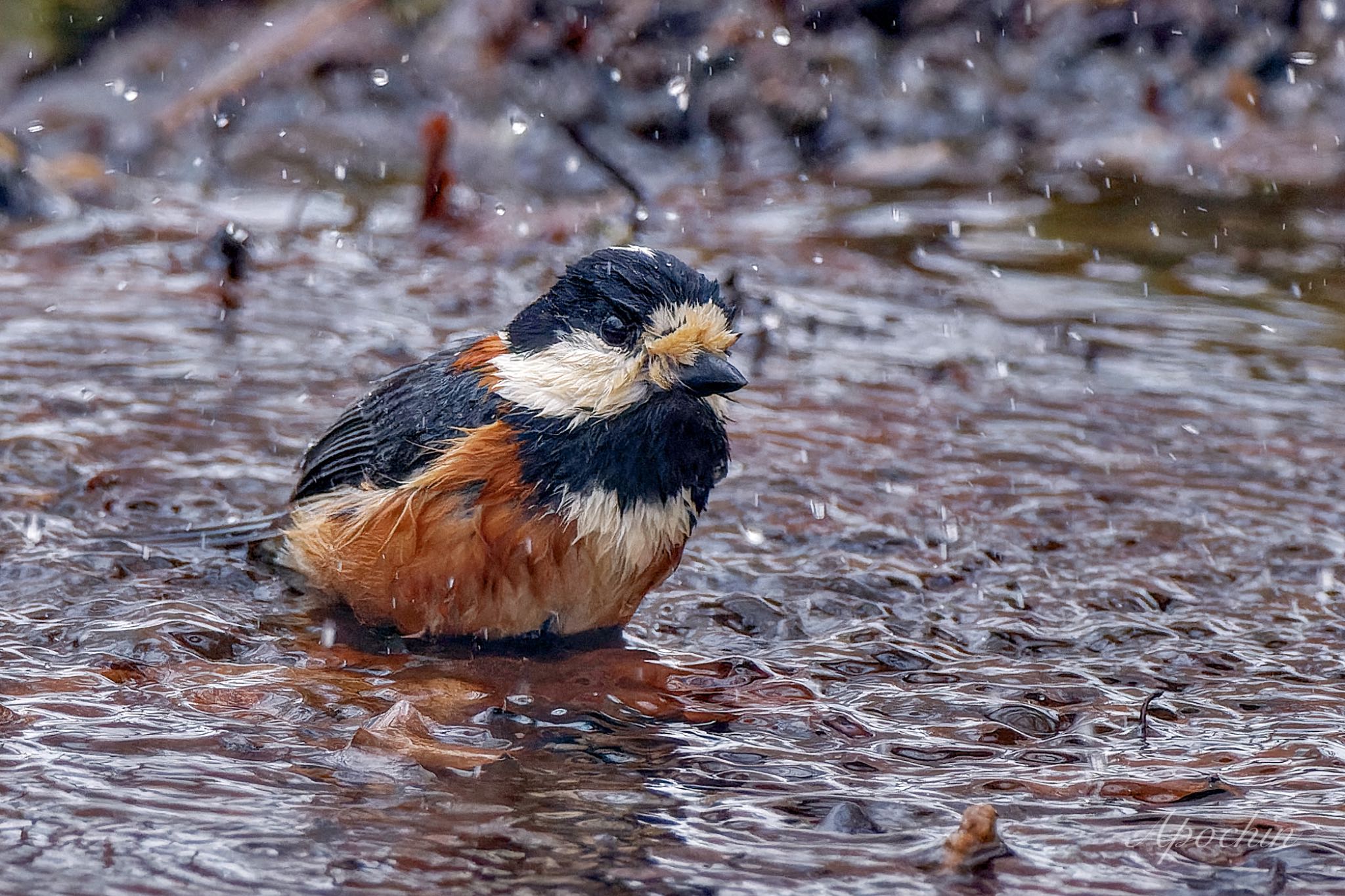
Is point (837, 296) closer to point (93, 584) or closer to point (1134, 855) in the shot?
point (93, 584)

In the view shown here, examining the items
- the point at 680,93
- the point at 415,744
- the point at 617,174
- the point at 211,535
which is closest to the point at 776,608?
the point at 415,744

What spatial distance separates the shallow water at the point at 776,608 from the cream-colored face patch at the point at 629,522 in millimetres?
367

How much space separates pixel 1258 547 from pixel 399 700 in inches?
107

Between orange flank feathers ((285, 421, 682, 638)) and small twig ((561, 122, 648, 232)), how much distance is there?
12.4 ft

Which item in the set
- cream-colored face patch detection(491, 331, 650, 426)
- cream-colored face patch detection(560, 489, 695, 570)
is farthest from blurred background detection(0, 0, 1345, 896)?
cream-colored face patch detection(491, 331, 650, 426)

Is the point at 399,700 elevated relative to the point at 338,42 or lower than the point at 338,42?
lower

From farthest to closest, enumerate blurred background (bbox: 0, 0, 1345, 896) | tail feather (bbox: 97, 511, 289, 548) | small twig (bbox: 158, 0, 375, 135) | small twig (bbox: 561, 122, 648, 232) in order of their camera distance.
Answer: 1. small twig (bbox: 158, 0, 375, 135)
2. small twig (bbox: 561, 122, 648, 232)
3. tail feather (bbox: 97, 511, 289, 548)
4. blurred background (bbox: 0, 0, 1345, 896)

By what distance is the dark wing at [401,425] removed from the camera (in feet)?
13.4

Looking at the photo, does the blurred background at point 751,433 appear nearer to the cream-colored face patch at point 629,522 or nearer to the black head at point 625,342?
the cream-colored face patch at point 629,522

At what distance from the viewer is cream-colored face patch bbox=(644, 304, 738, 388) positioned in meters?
3.84

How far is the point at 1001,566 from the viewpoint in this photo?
4.85 m

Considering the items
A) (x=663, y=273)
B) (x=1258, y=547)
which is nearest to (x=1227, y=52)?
(x=1258, y=547)

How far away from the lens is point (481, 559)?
3.96m

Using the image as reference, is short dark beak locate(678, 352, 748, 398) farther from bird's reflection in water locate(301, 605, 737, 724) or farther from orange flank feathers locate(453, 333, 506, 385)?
bird's reflection in water locate(301, 605, 737, 724)
